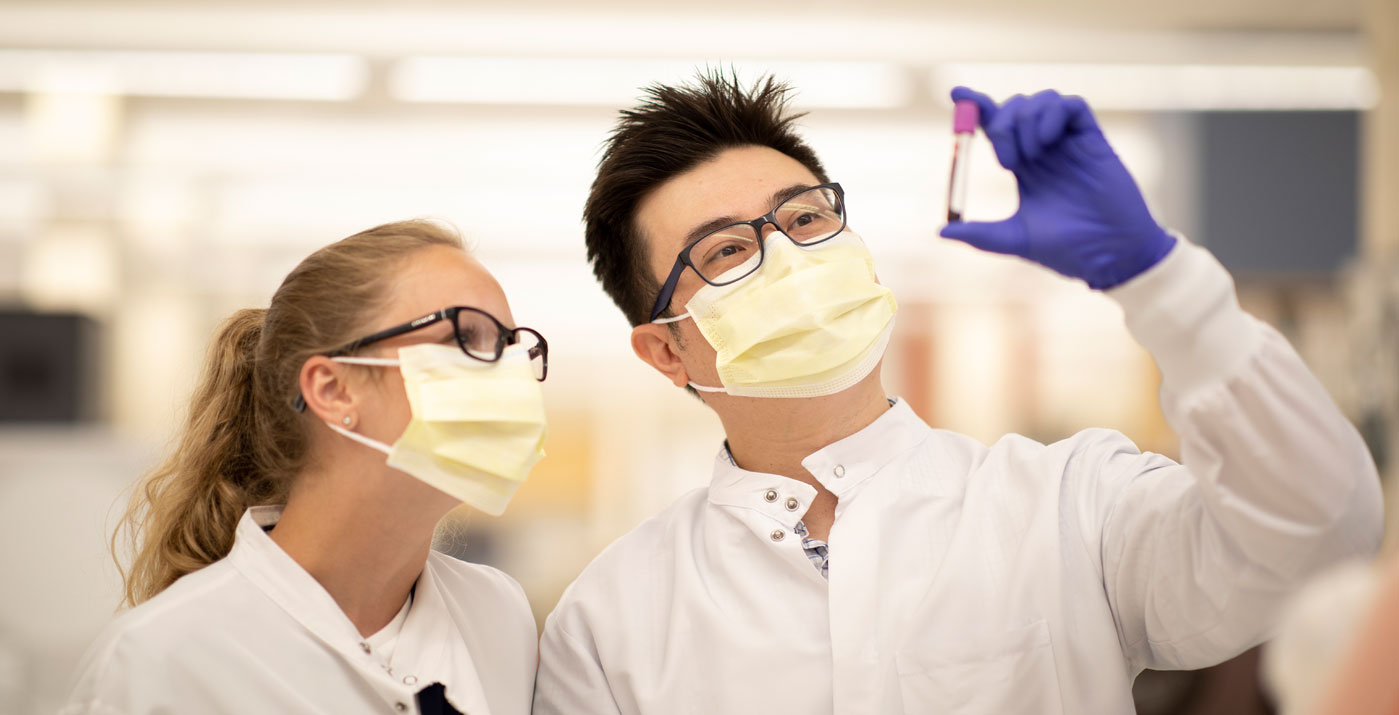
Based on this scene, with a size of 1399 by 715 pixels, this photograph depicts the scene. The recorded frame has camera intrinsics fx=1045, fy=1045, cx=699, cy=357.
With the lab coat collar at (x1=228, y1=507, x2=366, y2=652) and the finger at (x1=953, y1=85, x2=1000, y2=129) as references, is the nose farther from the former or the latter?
the lab coat collar at (x1=228, y1=507, x2=366, y2=652)

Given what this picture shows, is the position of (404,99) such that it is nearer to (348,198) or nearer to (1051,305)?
(348,198)

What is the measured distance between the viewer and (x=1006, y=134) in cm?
112

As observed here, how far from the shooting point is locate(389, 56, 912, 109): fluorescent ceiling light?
190 inches

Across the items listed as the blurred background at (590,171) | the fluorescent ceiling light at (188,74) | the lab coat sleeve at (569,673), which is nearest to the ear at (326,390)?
the lab coat sleeve at (569,673)

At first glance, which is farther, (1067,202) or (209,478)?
(209,478)

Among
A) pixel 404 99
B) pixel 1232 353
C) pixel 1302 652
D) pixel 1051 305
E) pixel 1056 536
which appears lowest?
pixel 1051 305

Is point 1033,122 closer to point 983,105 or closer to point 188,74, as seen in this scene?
point 983,105

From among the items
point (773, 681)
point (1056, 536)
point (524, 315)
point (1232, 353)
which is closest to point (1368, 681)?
point (1232, 353)

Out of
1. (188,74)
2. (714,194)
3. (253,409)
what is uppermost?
(188,74)

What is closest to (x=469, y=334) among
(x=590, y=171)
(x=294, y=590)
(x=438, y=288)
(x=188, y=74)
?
(x=438, y=288)

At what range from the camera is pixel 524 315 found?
612cm

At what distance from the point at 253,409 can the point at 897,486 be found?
1.02 meters

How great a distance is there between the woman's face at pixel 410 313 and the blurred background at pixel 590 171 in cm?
315

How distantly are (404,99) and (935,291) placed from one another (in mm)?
3281
